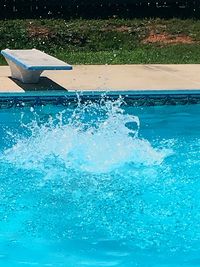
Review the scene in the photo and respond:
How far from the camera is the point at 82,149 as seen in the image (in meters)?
6.95

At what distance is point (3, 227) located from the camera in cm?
538

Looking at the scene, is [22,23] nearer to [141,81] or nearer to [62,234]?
[141,81]

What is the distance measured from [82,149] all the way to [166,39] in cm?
756

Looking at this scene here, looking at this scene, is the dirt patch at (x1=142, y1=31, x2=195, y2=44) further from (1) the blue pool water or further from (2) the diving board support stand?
(1) the blue pool water

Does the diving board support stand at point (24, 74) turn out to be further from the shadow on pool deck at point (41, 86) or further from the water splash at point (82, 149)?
the water splash at point (82, 149)

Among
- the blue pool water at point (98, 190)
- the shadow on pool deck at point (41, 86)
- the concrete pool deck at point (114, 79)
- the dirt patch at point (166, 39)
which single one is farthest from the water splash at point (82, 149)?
the dirt patch at point (166, 39)

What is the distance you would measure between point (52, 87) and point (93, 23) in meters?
5.79

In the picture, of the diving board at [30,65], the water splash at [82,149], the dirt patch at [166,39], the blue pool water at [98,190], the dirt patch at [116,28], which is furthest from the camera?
the dirt patch at [116,28]

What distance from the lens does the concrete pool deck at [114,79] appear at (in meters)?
9.36

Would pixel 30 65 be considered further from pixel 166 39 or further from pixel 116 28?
pixel 116 28

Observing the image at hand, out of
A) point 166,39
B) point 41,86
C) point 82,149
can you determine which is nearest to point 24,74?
point 41,86

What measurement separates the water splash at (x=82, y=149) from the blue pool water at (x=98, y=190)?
10 mm

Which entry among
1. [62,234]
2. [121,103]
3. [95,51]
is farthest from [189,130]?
[95,51]

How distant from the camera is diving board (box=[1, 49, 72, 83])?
8.80 metres
